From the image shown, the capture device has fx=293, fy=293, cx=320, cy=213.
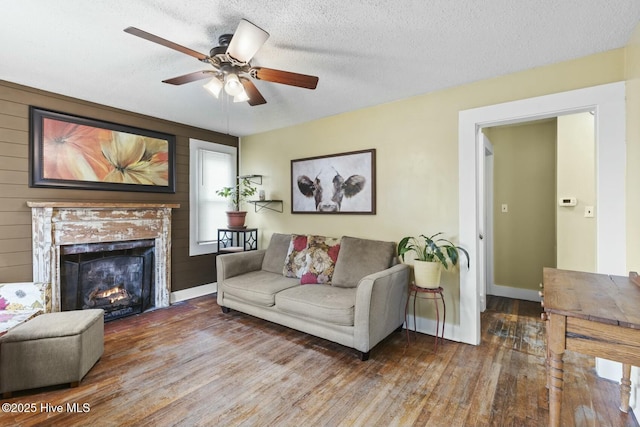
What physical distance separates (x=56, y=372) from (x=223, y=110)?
2757mm

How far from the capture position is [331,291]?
277cm

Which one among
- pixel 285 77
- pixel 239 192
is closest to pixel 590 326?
pixel 285 77

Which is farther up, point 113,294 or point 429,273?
point 429,273

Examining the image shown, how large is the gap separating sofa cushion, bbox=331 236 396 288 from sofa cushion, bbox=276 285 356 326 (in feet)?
0.38

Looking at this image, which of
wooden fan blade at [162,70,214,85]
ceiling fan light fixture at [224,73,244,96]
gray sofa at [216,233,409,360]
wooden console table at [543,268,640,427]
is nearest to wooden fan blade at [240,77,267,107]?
ceiling fan light fixture at [224,73,244,96]

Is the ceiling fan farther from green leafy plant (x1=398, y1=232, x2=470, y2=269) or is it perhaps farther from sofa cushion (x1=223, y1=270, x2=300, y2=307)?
sofa cushion (x1=223, y1=270, x2=300, y2=307)

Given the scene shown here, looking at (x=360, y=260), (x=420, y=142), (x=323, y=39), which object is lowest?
(x=360, y=260)

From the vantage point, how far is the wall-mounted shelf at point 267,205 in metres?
4.16

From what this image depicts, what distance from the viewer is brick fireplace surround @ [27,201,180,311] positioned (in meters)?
2.75

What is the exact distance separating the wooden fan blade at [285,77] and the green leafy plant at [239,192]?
90.4 inches

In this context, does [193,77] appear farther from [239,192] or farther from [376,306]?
[239,192]

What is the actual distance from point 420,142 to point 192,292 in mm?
3467

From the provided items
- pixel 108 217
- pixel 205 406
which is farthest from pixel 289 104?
pixel 205 406

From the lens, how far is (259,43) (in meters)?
1.65
